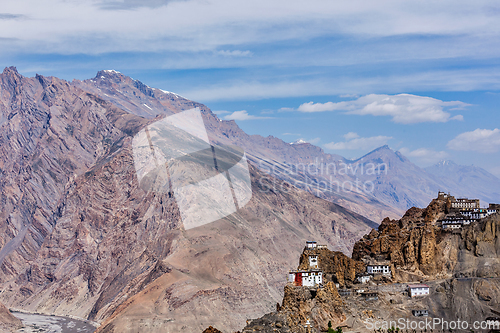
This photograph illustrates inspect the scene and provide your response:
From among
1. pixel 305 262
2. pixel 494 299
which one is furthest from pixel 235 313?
pixel 494 299

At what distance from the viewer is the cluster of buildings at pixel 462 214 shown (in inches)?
4508

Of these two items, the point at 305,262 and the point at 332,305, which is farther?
the point at 305,262

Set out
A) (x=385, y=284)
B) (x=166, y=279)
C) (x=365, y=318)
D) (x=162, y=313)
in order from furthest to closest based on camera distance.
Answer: (x=166, y=279), (x=162, y=313), (x=385, y=284), (x=365, y=318)

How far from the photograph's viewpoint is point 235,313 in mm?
183250

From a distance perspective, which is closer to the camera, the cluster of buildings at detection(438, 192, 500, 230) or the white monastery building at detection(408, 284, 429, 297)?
the white monastery building at detection(408, 284, 429, 297)

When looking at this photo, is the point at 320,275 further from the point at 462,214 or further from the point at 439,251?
the point at 462,214

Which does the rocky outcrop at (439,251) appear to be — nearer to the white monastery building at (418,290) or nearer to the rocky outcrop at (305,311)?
the white monastery building at (418,290)

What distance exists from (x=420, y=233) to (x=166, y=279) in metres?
100

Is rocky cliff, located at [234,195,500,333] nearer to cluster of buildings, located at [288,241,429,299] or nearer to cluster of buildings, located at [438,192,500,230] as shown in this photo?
cluster of buildings, located at [288,241,429,299]

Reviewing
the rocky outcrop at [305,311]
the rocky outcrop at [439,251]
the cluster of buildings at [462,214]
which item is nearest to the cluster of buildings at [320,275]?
the rocky outcrop at [305,311]

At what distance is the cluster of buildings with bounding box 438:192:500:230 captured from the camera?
114500 mm

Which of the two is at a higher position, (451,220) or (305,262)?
(451,220)

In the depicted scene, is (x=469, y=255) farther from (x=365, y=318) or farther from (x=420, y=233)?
(x=365, y=318)

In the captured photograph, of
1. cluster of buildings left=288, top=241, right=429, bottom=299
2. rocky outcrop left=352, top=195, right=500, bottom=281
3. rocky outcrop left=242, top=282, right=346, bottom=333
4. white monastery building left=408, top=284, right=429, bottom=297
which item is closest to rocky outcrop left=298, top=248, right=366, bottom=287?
cluster of buildings left=288, top=241, right=429, bottom=299
